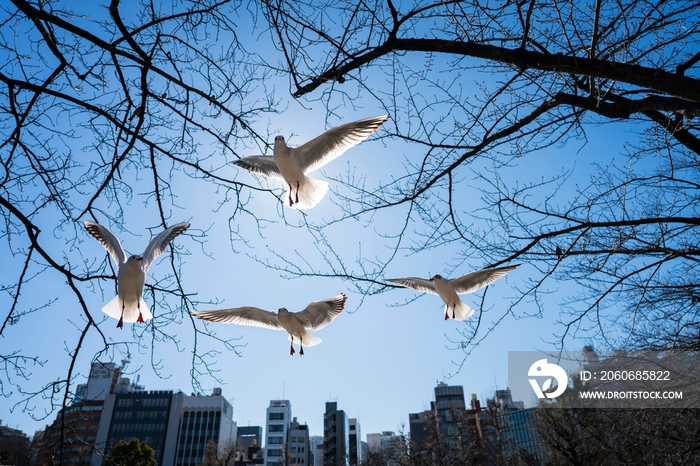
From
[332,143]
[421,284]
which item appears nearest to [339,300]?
[421,284]

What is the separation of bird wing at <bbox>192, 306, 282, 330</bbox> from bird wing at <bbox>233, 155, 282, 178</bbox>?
154 centimetres

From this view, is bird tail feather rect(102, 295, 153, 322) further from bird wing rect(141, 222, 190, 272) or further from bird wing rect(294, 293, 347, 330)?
bird wing rect(294, 293, 347, 330)

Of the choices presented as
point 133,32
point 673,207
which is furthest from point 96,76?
point 673,207

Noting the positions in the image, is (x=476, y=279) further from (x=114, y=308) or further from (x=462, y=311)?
(x=114, y=308)

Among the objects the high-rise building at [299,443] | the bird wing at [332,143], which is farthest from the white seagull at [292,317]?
the high-rise building at [299,443]

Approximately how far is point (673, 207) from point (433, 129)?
3.00 metres

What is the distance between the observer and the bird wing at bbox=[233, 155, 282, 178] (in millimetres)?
4905

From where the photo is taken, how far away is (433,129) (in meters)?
4.46

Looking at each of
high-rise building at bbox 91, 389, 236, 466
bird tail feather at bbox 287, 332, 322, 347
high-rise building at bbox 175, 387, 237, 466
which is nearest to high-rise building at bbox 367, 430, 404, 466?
bird tail feather at bbox 287, 332, 322, 347

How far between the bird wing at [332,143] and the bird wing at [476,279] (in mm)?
1851

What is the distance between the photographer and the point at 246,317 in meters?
6.01

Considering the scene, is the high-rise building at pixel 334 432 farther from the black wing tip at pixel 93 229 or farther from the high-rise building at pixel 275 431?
the black wing tip at pixel 93 229

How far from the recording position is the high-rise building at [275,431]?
72188 millimetres

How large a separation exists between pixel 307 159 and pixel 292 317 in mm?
1795
